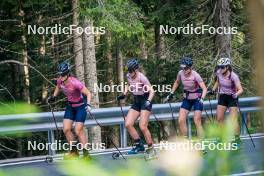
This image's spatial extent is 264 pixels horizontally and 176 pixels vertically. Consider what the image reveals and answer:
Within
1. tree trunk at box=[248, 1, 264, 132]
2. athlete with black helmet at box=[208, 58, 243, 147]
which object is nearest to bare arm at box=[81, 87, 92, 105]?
athlete with black helmet at box=[208, 58, 243, 147]

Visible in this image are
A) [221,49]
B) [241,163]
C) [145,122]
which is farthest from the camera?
[221,49]

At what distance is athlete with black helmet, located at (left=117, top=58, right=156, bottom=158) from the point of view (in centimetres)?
1157

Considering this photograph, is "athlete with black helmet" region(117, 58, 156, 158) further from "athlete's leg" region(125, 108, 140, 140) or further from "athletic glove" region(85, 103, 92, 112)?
"athletic glove" region(85, 103, 92, 112)

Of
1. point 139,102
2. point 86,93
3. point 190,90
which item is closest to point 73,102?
point 86,93

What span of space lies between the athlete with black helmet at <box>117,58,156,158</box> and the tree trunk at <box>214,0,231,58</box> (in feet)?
22.4

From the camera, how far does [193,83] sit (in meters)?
12.2

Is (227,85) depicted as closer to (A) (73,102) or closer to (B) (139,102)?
(B) (139,102)

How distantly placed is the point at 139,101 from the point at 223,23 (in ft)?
23.6

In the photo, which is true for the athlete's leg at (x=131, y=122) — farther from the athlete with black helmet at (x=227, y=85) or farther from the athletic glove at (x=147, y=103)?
the athlete with black helmet at (x=227, y=85)

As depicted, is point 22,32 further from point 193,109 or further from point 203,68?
point 193,109

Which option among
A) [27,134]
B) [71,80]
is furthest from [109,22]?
[27,134]

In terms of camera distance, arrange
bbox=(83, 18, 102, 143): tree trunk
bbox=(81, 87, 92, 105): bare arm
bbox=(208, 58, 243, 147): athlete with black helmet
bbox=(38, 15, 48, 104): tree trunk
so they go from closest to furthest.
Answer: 1. bbox=(81, 87, 92, 105): bare arm
2. bbox=(208, 58, 243, 147): athlete with black helmet
3. bbox=(83, 18, 102, 143): tree trunk
4. bbox=(38, 15, 48, 104): tree trunk

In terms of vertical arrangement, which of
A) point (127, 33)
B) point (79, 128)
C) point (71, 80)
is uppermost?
point (127, 33)

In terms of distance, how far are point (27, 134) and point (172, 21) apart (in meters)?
20.4
